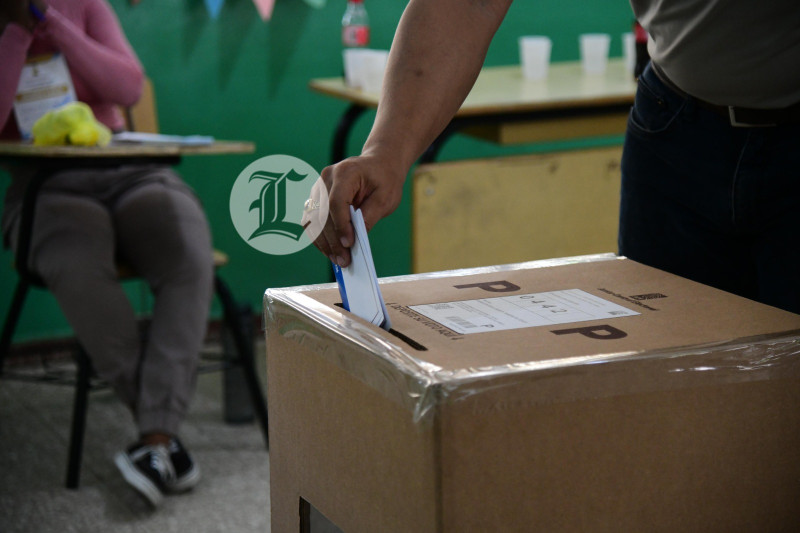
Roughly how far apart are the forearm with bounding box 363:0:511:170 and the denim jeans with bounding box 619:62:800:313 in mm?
207

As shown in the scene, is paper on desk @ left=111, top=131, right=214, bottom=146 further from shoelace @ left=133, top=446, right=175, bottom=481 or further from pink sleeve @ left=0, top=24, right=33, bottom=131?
shoelace @ left=133, top=446, right=175, bottom=481

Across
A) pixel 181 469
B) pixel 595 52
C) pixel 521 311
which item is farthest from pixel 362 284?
pixel 595 52

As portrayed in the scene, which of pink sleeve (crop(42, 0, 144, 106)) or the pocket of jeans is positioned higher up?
pink sleeve (crop(42, 0, 144, 106))

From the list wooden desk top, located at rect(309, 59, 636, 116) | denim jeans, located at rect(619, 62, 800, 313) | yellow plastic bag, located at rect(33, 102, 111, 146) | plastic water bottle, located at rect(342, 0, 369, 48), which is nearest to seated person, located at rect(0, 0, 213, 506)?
yellow plastic bag, located at rect(33, 102, 111, 146)

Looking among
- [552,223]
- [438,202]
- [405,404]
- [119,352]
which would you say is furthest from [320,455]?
[552,223]

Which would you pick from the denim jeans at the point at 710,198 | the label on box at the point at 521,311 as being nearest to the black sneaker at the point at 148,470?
the denim jeans at the point at 710,198

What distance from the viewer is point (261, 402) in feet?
7.57

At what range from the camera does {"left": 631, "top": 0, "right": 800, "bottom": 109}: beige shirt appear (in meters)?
0.89

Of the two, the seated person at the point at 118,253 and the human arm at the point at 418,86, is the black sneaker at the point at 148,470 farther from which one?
the human arm at the point at 418,86

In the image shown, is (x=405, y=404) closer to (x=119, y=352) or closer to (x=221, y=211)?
(x=119, y=352)

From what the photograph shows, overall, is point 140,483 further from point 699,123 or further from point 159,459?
point 699,123

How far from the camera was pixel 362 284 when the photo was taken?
0.73 metres

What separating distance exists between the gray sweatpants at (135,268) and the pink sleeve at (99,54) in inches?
7.4

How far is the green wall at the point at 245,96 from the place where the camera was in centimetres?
290
